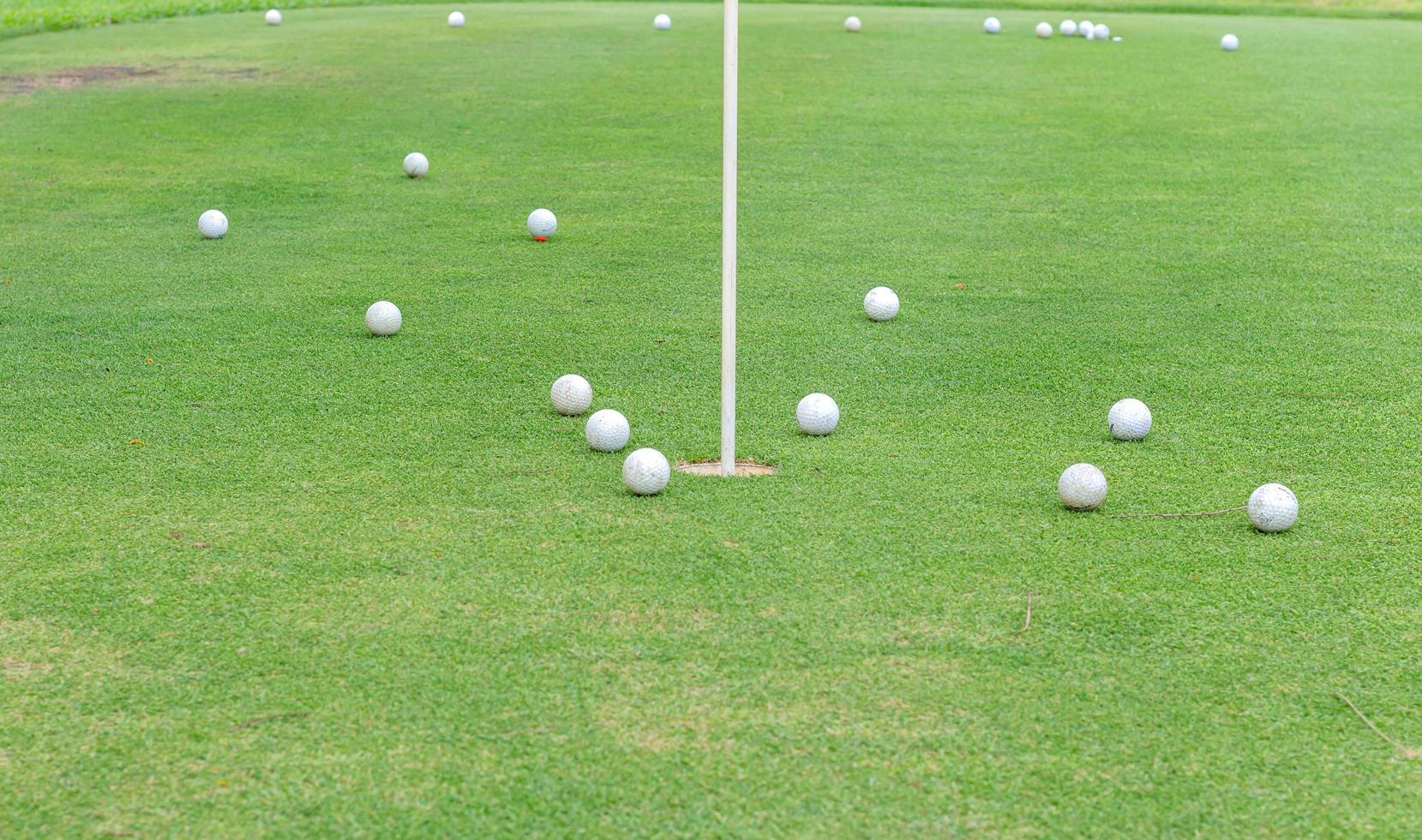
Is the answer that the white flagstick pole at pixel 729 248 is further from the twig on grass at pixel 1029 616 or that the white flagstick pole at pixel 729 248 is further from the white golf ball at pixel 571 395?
the twig on grass at pixel 1029 616

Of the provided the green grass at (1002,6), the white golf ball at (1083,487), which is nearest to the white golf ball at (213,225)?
the white golf ball at (1083,487)

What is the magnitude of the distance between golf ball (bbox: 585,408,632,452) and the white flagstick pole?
20.1 inches

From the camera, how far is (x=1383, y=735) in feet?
12.6

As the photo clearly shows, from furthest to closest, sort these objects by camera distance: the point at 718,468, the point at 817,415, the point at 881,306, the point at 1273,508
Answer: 1. the point at 881,306
2. the point at 817,415
3. the point at 718,468
4. the point at 1273,508

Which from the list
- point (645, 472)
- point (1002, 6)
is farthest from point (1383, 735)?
point (1002, 6)

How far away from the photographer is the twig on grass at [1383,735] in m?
3.77

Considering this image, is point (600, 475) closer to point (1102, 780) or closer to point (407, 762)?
point (407, 762)

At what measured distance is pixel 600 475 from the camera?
565 cm

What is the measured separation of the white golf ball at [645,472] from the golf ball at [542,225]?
4612 mm

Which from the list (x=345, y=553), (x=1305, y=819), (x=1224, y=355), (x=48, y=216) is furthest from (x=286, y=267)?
(x=1305, y=819)

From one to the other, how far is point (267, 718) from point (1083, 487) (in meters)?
2.94

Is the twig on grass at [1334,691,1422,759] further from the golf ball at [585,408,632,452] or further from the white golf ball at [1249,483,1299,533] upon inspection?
the golf ball at [585,408,632,452]

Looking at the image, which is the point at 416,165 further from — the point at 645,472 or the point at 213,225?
the point at 645,472

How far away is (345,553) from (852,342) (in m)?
3.40
